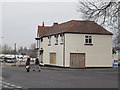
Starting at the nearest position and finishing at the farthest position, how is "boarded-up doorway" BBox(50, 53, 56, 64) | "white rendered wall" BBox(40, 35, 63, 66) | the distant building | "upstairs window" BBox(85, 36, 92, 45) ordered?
1. the distant building
2. "upstairs window" BBox(85, 36, 92, 45)
3. "white rendered wall" BBox(40, 35, 63, 66)
4. "boarded-up doorway" BBox(50, 53, 56, 64)

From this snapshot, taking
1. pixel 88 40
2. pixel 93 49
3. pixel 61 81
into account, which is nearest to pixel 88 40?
pixel 88 40

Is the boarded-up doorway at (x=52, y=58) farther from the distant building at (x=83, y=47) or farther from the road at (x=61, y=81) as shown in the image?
the road at (x=61, y=81)

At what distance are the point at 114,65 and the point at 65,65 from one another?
7.77 meters

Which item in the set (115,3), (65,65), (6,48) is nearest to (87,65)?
(65,65)

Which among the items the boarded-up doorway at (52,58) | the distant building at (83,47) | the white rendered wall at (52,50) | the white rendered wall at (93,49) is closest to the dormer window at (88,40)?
the distant building at (83,47)

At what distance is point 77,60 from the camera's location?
33594mm

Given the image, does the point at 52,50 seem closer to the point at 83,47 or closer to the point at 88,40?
the point at 83,47

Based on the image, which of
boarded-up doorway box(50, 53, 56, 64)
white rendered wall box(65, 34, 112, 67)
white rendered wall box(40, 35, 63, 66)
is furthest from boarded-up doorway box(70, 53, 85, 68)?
boarded-up doorway box(50, 53, 56, 64)

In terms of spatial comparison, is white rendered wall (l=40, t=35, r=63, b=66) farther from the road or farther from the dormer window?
the road

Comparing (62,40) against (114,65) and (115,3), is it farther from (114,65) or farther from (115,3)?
(115,3)

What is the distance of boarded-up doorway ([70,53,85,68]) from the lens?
33.3m

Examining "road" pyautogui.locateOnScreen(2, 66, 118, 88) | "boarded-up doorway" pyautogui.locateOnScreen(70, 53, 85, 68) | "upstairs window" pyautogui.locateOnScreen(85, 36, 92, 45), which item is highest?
"upstairs window" pyautogui.locateOnScreen(85, 36, 92, 45)

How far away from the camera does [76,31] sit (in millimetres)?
33656

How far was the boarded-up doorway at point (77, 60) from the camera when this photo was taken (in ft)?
109
